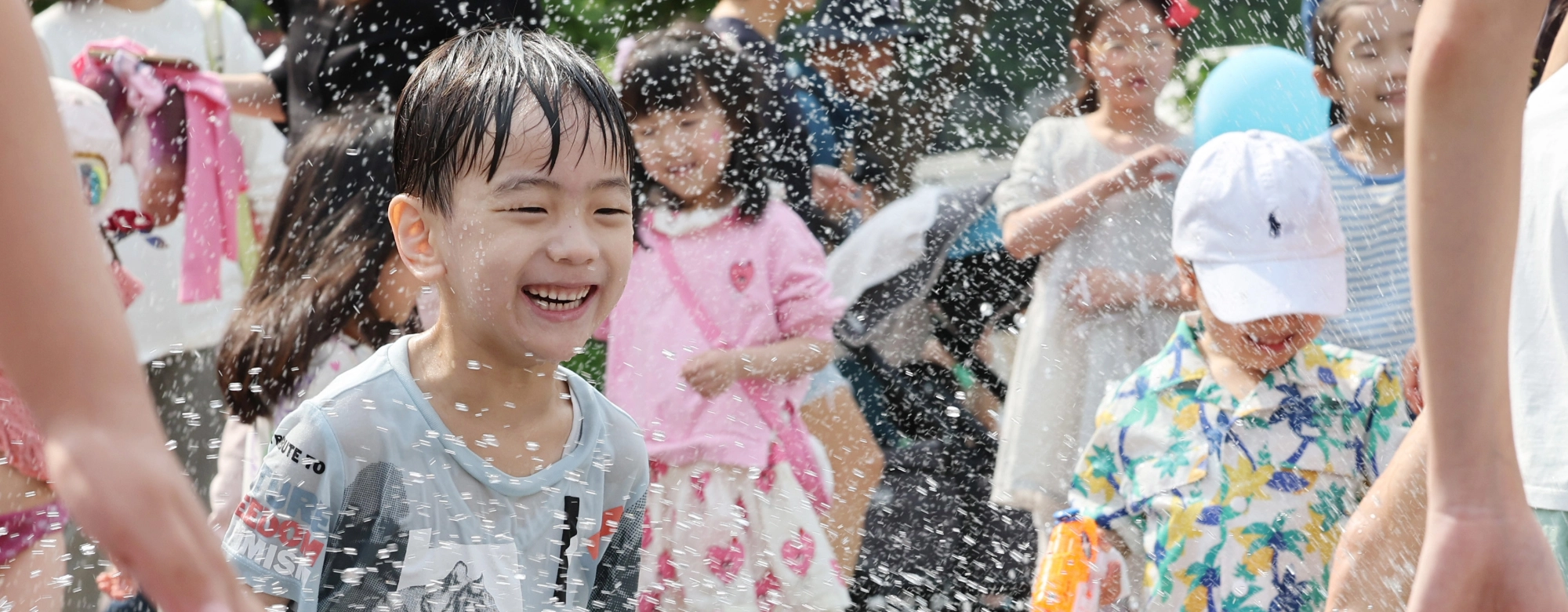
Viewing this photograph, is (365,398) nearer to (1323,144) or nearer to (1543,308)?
(1543,308)

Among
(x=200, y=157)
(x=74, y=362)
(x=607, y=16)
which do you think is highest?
(x=607, y=16)

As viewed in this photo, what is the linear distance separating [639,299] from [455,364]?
5.11ft

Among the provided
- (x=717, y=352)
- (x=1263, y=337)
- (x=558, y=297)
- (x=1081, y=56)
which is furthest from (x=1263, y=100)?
(x=558, y=297)

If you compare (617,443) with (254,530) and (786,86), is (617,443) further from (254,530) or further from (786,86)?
(786,86)

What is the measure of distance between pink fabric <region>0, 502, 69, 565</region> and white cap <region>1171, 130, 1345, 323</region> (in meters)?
2.31

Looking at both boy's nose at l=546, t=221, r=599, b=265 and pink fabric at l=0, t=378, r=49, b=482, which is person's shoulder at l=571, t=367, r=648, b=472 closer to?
boy's nose at l=546, t=221, r=599, b=265

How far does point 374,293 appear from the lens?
346cm

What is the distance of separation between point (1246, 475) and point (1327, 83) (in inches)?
49.5

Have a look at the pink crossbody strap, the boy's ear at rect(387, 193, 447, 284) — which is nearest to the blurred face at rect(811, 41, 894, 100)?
the pink crossbody strap

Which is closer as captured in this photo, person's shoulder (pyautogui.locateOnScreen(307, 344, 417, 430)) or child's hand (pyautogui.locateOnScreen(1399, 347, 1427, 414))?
person's shoulder (pyautogui.locateOnScreen(307, 344, 417, 430))

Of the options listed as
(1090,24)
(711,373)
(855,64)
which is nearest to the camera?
(711,373)

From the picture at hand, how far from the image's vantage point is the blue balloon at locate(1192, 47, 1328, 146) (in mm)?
3801

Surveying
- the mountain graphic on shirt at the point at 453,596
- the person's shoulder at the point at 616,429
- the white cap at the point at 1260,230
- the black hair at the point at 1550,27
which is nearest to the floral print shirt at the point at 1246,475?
the white cap at the point at 1260,230

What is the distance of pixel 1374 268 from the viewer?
3.44m
